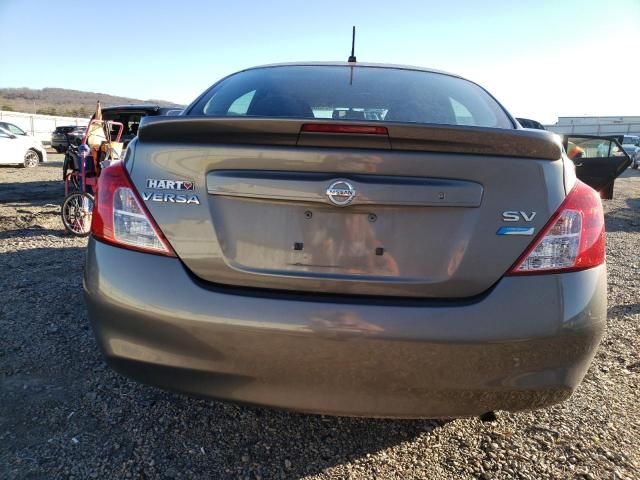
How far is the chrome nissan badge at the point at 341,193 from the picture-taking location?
56.9 inches

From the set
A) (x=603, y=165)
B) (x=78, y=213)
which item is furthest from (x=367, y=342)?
(x=603, y=165)

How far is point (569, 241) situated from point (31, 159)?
62.3 feet

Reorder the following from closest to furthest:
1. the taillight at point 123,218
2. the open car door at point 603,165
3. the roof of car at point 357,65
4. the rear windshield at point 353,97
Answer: the taillight at point 123,218
the rear windshield at point 353,97
the roof of car at point 357,65
the open car door at point 603,165

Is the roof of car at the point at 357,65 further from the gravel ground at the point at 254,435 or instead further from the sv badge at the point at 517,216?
the gravel ground at the point at 254,435

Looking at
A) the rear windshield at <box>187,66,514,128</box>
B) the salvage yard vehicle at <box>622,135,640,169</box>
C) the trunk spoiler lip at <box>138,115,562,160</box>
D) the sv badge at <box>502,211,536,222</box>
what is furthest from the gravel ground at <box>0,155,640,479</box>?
the salvage yard vehicle at <box>622,135,640,169</box>

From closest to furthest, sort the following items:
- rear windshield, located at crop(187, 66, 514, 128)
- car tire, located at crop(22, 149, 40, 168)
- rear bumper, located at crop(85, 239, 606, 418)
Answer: rear bumper, located at crop(85, 239, 606, 418)
rear windshield, located at crop(187, 66, 514, 128)
car tire, located at crop(22, 149, 40, 168)

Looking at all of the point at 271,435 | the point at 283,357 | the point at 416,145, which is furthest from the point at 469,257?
the point at 271,435

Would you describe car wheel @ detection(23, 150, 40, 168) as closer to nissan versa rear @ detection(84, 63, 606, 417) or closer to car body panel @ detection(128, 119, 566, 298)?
nissan versa rear @ detection(84, 63, 606, 417)

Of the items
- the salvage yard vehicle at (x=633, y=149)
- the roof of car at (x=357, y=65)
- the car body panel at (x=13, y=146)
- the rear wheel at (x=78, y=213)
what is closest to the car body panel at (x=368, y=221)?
the roof of car at (x=357, y=65)

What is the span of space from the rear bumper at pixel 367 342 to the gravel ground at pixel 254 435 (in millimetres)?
525

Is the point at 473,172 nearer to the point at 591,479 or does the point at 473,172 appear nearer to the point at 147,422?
the point at 591,479

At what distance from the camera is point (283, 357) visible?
1.46 m

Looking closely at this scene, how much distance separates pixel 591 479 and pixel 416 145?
1550 mm

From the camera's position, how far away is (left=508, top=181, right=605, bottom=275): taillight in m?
1.47
